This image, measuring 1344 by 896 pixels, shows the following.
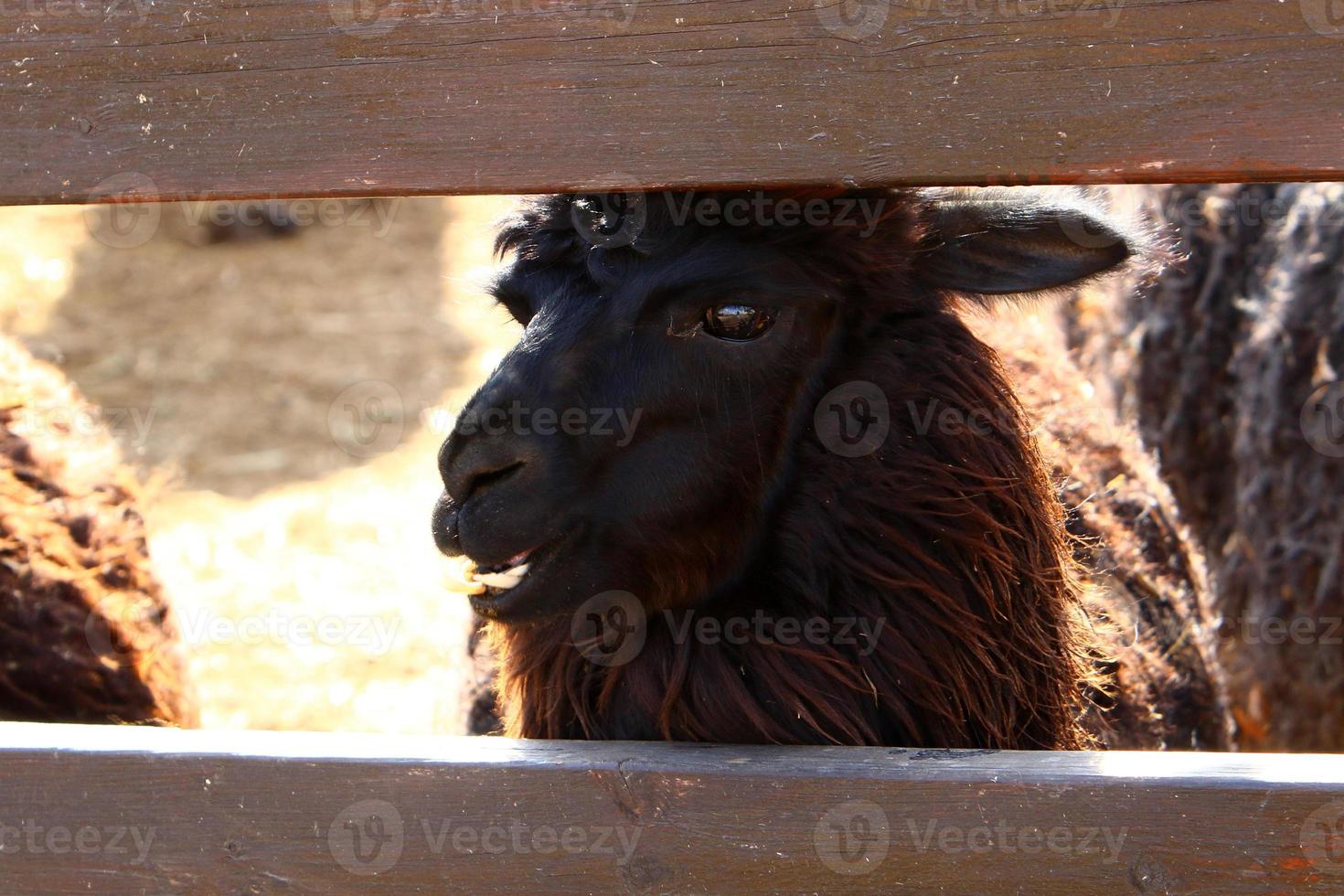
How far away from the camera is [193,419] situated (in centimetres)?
837

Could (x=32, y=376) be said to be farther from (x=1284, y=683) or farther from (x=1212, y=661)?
(x=1284, y=683)

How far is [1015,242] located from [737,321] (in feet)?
1.93

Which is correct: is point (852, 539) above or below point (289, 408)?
below

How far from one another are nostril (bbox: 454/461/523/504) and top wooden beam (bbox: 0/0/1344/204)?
0.55 meters

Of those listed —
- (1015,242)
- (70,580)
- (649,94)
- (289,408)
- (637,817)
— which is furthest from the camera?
(289,408)

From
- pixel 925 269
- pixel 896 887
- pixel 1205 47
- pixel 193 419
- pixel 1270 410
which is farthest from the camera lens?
pixel 193 419

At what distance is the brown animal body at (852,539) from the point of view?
233cm

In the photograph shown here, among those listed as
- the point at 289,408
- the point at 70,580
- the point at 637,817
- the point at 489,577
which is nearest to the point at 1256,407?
the point at 489,577

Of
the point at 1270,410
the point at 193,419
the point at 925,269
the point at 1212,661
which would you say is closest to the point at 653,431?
the point at 925,269

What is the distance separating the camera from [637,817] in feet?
6.21

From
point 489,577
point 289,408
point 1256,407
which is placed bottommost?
point 489,577

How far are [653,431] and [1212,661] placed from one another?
2398 mm

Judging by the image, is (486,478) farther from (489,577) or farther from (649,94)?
(649,94)

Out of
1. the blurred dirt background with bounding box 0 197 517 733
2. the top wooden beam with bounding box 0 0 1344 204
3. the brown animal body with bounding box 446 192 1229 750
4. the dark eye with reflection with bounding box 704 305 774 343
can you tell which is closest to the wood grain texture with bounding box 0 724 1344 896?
the brown animal body with bounding box 446 192 1229 750
